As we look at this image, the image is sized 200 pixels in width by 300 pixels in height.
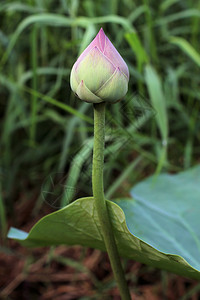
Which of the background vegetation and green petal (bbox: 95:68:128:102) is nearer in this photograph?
green petal (bbox: 95:68:128:102)

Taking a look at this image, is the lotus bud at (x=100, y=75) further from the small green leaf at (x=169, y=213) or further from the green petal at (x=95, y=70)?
the small green leaf at (x=169, y=213)

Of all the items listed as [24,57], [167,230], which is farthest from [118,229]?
[24,57]

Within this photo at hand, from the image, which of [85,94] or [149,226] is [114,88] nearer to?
[85,94]

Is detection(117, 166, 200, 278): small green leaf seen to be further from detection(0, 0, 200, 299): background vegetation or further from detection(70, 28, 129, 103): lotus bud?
detection(70, 28, 129, 103): lotus bud

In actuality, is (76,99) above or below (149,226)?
above

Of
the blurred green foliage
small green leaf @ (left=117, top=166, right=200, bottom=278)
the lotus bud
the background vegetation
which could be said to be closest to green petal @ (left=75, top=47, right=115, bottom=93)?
the lotus bud

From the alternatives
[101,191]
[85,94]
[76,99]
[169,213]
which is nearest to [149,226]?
[169,213]
